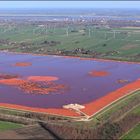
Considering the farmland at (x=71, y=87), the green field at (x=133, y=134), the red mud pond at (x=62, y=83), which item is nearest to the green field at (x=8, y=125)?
the farmland at (x=71, y=87)

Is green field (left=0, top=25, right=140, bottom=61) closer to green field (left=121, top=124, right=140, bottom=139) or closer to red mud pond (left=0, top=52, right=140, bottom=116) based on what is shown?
red mud pond (left=0, top=52, right=140, bottom=116)

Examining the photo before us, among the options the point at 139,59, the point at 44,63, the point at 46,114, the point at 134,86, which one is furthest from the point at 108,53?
the point at 46,114

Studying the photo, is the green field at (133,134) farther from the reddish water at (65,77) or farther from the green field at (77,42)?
the green field at (77,42)

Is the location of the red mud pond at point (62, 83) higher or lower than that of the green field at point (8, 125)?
higher

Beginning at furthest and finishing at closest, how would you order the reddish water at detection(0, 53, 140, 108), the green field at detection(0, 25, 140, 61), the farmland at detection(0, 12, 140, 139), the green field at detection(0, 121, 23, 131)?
1. the green field at detection(0, 25, 140, 61)
2. the reddish water at detection(0, 53, 140, 108)
3. the farmland at detection(0, 12, 140, 139)
4. the green field at detection(0, 121, 23, 131)

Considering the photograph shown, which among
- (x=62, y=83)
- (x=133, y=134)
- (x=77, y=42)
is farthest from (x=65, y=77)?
(x=77, y=42)

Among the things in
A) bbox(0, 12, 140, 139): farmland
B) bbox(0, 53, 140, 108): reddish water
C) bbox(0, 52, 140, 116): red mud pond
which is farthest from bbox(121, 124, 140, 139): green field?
bbox(0, 53, 140, 108): reddish water

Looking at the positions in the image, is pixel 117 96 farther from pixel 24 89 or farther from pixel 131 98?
pixel 24 89
